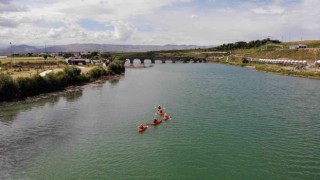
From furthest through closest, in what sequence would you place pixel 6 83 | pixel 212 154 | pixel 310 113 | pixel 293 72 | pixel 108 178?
pixel 293 72
pixel 6 83
pixel 310 113
pixel 212 154
pixel 108 178

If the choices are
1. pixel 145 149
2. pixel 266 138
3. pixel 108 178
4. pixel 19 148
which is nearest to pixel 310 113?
pixel 266 138

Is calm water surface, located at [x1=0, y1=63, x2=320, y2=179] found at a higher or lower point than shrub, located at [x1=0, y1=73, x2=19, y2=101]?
lower

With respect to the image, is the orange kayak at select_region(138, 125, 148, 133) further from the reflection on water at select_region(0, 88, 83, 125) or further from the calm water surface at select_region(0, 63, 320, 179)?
the reflection on water at select_region(0, 88, 83, 125)

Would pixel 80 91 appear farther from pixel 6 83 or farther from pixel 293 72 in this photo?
pixel 293 72

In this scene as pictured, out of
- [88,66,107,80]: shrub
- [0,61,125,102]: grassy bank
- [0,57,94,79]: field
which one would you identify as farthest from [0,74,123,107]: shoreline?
[0,57,94,79]: field

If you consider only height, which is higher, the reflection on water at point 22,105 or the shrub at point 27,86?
the shrub at point 27,86

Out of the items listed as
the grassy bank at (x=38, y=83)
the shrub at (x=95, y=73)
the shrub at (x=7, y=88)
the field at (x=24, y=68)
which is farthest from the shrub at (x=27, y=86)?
the shrub at (x=95, y=73)

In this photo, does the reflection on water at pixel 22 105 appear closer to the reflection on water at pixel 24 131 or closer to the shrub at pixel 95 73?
the reflection on water at pixel 24 131
